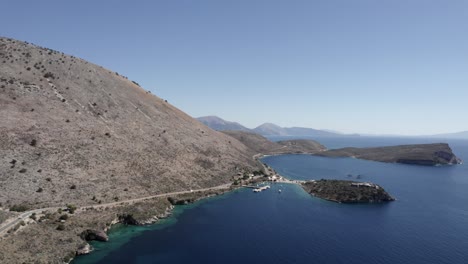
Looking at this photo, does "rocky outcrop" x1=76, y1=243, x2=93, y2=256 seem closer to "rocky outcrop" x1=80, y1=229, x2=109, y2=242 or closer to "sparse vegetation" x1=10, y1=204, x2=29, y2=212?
"rocky outcrop" x1=80, y1=229, x2=109, y2=242

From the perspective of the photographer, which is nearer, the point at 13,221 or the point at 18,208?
the point at 13,221

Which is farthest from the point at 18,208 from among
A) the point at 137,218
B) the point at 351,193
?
the point at 351,193

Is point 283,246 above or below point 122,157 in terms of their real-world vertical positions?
below

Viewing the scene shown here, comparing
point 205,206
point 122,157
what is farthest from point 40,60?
point 205,206

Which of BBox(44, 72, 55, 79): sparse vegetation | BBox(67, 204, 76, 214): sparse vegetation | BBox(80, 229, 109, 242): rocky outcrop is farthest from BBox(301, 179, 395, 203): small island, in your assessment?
BBox(44, 72, 55, 79): sparse vegetation

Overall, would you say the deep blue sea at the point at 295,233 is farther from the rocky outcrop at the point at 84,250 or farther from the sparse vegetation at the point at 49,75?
the sparse vegetation at the point at 49,75

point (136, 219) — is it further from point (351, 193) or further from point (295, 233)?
point (351, 193)

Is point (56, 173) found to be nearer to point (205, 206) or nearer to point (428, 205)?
point (205, 206)
